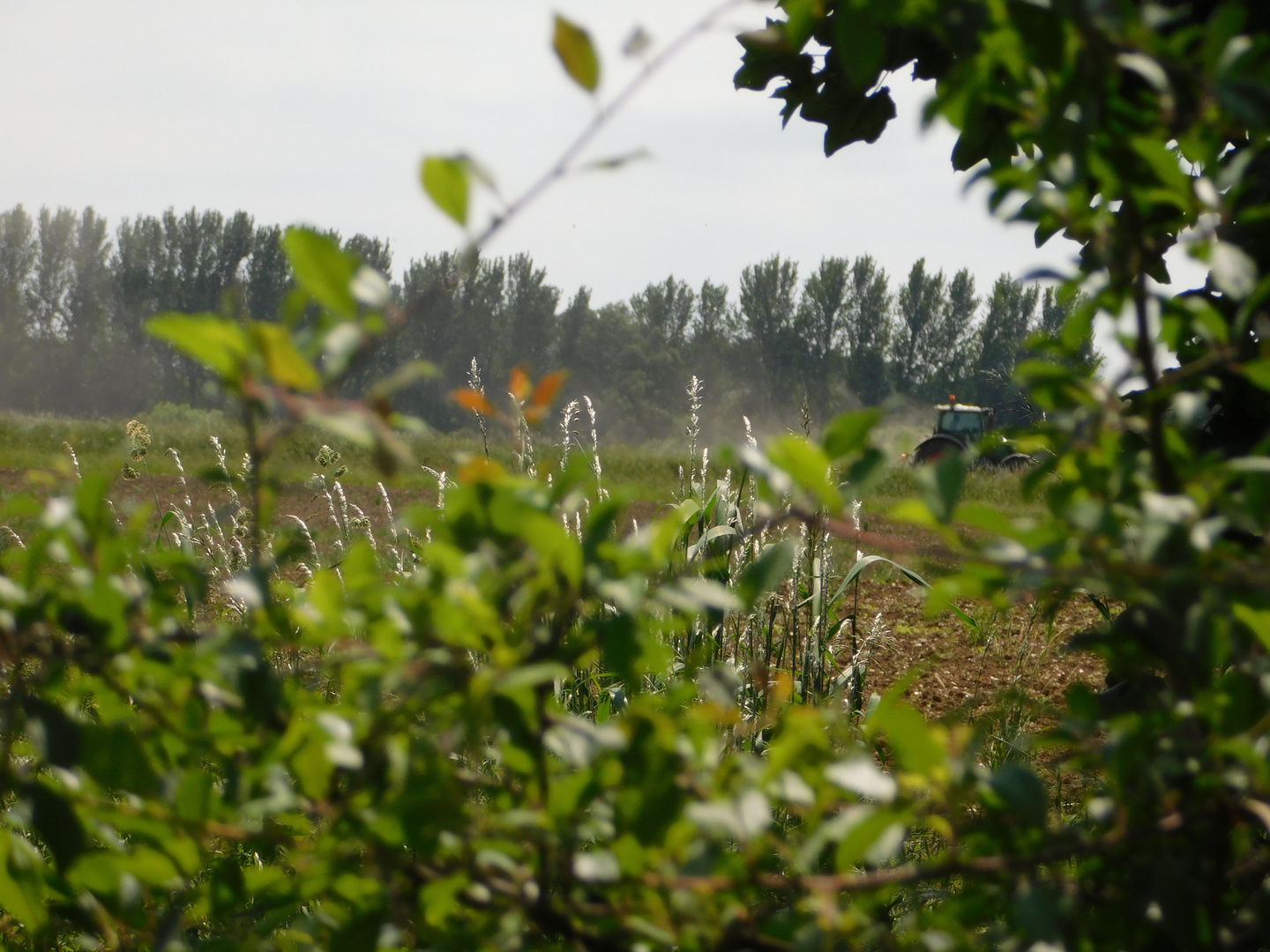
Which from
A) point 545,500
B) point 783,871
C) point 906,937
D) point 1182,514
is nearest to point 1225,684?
point 1182,514

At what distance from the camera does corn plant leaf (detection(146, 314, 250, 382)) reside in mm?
521

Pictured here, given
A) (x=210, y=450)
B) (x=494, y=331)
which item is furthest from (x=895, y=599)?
(x=494, y=331)

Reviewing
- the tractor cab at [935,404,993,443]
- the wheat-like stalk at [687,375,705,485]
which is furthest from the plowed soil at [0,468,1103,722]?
the tractor cab at [935,404,993,443]

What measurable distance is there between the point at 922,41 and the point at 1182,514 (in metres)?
1.45

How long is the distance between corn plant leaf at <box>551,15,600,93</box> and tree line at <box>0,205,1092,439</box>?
47.3m

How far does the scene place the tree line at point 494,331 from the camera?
48.8 meters

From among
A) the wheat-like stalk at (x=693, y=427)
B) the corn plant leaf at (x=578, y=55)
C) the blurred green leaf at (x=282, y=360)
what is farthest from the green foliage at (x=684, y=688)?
the wheat-like stalk at (x=693, y=427)

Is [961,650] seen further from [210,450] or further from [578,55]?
[210,450]

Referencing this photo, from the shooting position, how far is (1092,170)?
736 millimetres

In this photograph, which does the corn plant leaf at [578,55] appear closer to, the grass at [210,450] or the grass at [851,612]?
the grass at [851,612]

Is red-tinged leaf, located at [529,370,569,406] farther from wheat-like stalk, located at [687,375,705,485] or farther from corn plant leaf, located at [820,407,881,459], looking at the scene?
wheat-like stalk, located at [687,375,705,485]

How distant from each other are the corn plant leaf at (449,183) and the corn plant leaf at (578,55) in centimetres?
11

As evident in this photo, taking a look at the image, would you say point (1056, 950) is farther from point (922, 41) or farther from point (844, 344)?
point (844, 344)

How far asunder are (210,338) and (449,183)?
Result: 0.53 feet
